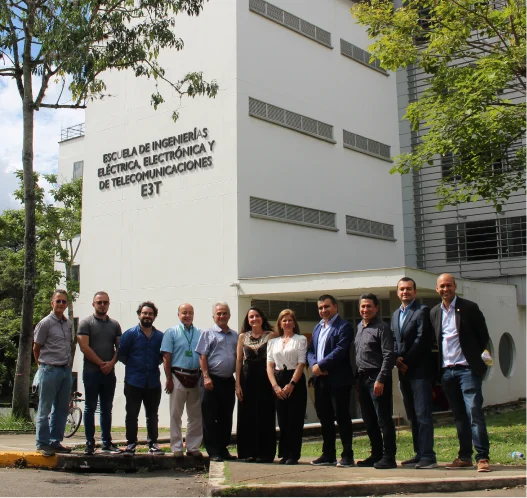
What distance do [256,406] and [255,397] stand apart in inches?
4.0

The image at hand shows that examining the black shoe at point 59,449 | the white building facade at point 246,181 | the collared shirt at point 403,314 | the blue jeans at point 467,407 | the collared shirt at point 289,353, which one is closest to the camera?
the blue jeans at point 467,407

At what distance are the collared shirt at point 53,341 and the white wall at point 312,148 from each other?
807 centimetres

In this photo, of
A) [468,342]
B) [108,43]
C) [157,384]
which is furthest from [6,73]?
[468,342]

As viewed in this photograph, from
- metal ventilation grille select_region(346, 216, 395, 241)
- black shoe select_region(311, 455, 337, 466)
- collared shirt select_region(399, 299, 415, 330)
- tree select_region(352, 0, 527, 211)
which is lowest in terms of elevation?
black shoe select_region(311, 455, 337, 466)

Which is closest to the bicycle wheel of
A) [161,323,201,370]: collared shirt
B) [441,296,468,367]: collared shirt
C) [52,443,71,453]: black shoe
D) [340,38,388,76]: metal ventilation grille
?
[52,443,71,453]: black shoe

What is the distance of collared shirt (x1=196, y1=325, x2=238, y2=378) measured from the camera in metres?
8.19

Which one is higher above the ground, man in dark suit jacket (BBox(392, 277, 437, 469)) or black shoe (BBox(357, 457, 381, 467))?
man in dark suit jacket (BBox(392, 277, 437, 469))

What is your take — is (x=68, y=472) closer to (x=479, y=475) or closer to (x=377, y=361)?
(x=377, y=361)

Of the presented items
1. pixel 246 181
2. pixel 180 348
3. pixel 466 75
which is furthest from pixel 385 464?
pixel 246 181

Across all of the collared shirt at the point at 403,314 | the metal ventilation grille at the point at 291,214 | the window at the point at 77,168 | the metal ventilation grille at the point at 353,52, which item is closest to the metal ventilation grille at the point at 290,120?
the metal ventilation grille at the point at 291,214

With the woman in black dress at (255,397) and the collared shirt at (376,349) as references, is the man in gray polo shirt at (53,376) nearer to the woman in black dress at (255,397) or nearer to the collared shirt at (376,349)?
the woman in black dress at (255,397)

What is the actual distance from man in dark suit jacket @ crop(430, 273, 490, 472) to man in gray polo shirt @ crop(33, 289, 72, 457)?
4255mm

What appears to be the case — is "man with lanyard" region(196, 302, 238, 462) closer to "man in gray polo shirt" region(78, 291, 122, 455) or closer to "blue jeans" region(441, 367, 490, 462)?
"man in gray polo shirt" region(78, 291, 122, 455)

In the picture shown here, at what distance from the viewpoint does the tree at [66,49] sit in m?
13.6
